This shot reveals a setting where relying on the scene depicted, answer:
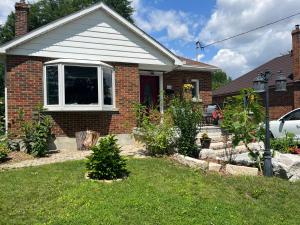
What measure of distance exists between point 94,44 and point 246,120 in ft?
21.7

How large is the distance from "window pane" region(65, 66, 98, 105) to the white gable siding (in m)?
0.65

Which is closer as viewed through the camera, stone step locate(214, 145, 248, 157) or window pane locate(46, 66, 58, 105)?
stone step locate(214, 145, 248, 157)

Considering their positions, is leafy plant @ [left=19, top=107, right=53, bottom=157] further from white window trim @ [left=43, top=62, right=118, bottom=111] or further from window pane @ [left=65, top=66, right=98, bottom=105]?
window pane @ [left=65, top=66, right=98, bottom=105]

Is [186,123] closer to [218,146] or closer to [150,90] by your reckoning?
[218,146]

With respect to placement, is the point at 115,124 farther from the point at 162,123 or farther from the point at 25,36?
the point at 25,36

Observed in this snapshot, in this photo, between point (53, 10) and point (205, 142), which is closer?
point (205, 142)

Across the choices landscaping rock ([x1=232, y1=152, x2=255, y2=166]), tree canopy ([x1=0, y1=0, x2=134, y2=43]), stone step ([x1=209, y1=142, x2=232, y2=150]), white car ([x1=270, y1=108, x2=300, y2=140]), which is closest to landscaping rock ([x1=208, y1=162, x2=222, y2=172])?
landscaping rock ([x1=232, y1=152, x2=255, y2=166])

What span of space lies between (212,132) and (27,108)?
660 centimetres

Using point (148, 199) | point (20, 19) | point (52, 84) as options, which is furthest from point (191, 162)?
point (20, 19)

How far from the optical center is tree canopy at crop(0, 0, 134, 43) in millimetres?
40125

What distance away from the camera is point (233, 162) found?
9.75 meters

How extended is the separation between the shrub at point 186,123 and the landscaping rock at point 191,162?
47 cm

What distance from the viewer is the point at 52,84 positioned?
12211mm

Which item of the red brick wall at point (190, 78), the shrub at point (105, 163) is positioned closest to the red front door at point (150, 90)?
the red brick wall at point (190, 78)
